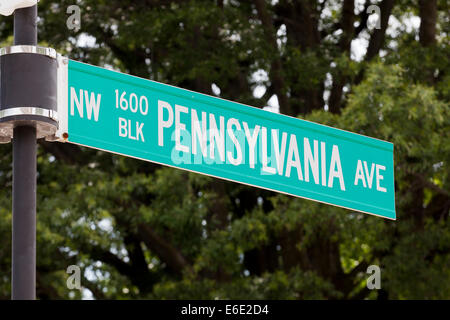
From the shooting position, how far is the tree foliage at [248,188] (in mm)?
12031

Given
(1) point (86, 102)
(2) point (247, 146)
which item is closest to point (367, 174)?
(2) point (247, 146)

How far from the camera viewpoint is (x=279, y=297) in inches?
509

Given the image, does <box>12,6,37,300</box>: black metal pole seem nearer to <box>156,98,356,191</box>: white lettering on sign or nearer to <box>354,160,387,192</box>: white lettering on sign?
<box>156,98,356,191</box>: white lettering on sign

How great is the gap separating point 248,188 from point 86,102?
36.7 ft

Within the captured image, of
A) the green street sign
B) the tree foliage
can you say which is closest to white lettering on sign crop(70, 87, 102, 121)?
the green street sign

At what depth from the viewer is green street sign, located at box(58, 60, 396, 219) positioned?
367 centimetres

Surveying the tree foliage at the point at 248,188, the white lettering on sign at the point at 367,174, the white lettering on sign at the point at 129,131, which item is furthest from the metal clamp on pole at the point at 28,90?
the tree foliage at the point at 248,188

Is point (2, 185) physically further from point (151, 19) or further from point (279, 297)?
point (279, 297)

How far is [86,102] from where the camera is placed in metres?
3.66

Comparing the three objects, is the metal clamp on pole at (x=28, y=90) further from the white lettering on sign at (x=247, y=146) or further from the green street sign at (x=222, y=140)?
the white lettering on sign at (x=247, y=146)

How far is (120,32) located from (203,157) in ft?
33.5

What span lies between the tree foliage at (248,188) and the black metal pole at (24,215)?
7.90m
